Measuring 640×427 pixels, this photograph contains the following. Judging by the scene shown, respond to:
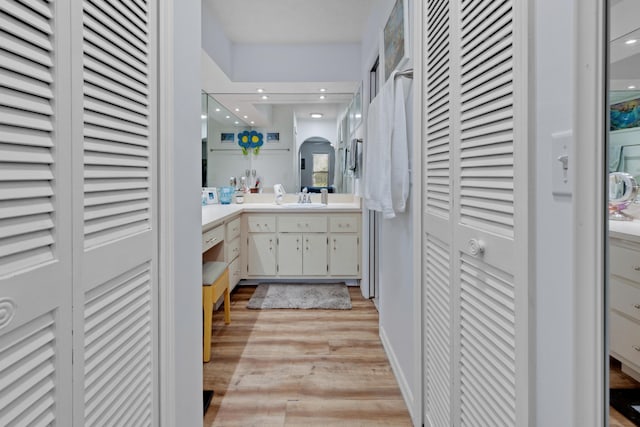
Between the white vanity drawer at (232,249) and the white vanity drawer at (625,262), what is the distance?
2970 millimetres

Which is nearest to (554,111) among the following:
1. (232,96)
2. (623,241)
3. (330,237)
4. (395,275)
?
(623,241)

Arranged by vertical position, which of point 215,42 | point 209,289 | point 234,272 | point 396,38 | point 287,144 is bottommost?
point 234,272

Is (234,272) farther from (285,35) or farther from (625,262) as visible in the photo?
(625,262)

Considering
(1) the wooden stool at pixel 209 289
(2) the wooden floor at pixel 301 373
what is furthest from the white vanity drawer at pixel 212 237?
(2) the wooden floor at pixel 301 373

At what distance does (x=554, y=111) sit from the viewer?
654mm

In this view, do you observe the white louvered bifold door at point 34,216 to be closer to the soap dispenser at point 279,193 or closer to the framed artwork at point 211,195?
the framed artwork at point 211,195

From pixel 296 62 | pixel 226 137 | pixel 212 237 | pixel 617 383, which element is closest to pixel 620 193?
pixel 617 383

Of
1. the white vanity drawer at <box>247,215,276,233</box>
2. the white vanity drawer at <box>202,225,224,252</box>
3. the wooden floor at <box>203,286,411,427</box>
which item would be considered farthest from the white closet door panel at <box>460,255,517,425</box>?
the white vanity drawer at <box>247,215,276,233</box>

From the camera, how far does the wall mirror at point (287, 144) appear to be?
13.6 ft

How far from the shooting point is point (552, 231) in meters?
0.67

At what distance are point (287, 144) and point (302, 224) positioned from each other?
108 cm

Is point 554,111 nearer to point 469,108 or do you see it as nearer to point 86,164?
point 469,108

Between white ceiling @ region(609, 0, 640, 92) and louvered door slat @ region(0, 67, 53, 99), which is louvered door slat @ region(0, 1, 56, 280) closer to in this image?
louvered door slat @ region(0, 67, 53, 99)

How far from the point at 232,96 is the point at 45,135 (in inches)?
138
